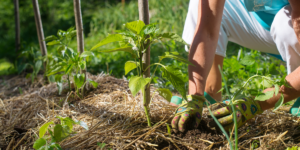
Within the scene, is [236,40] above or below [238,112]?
above

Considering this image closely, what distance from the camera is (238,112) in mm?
1133

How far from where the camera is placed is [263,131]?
122 centimetres

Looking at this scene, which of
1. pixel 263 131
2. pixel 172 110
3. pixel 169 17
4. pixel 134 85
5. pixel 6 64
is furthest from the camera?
pixel 6 64

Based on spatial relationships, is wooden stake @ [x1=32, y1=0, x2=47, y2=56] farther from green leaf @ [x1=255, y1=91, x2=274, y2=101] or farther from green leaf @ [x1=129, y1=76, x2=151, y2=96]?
green leaf @ [x1=255, y1=91, x2=274, y2=101]

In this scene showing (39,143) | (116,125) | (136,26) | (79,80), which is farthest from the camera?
(79,80)

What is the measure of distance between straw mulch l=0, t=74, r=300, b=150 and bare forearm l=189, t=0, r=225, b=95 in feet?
0.74

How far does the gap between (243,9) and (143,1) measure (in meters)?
0.82

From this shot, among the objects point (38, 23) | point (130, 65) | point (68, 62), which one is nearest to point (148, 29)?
point (130, 65)

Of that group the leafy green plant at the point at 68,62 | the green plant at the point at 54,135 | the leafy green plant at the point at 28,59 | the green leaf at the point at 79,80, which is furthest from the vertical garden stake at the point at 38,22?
the green plant at the point at 54,135

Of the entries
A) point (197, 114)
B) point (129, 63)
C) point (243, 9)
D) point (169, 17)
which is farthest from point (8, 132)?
point (169, 17)

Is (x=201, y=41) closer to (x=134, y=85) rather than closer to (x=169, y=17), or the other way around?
(x=134, y=85)

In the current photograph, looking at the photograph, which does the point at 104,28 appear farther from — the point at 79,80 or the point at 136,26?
the point at 136,26

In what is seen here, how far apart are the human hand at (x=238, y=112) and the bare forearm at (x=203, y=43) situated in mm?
147

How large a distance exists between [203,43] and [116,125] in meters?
0.62
